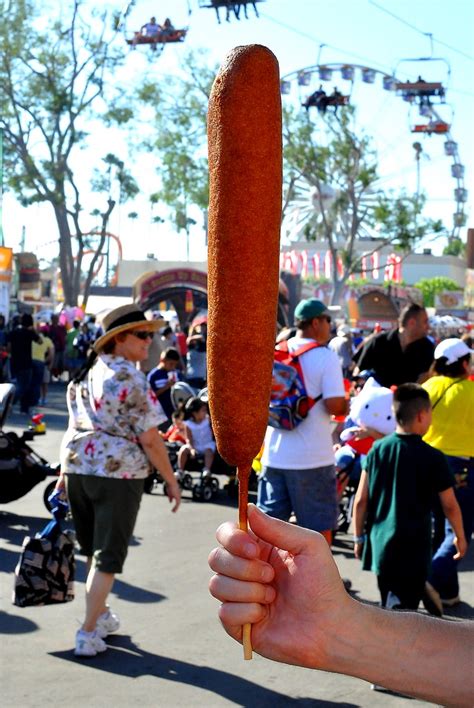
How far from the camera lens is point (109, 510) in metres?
6.23

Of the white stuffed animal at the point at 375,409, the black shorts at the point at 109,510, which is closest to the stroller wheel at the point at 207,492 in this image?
the white stuffed animal at the point at 375,409

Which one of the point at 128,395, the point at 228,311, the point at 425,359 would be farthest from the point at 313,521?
the point at 228,311

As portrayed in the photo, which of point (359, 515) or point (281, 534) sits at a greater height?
point (281, 534)

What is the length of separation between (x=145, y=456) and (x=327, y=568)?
172 inches

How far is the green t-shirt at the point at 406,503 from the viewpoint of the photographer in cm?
620

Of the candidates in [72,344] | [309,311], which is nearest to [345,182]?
[72,344]

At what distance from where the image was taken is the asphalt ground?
5.73 metres

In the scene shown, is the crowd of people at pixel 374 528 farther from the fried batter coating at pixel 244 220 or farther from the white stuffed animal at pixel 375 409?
the fried batter coating at pixel 244 220

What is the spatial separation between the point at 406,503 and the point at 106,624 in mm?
1879

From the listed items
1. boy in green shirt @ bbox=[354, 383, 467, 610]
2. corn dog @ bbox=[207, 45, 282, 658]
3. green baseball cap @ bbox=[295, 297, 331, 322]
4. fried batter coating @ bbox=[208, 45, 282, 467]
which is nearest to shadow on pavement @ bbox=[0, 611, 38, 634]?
boy in green shirt @ bbox=[354, 383, 467, 610]

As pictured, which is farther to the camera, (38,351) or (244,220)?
(38,351)

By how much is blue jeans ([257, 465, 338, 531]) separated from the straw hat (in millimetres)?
1186

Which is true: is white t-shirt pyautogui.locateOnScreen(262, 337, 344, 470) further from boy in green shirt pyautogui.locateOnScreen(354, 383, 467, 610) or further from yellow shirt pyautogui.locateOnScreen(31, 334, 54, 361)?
yellow shirt pyautogui.locateOnScreen(31, 334, 54, 361)

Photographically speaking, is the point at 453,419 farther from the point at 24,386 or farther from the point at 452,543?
the point at 24,386
